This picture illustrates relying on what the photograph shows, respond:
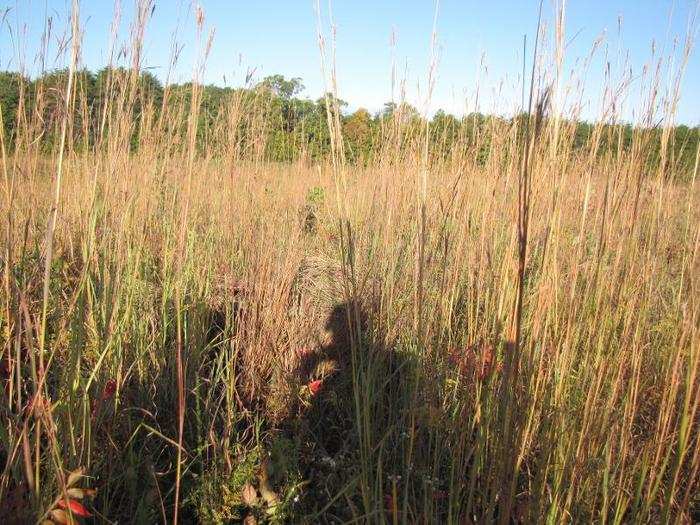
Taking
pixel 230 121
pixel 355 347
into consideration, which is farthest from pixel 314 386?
pixel 230 121

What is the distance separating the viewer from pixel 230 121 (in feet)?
5.76

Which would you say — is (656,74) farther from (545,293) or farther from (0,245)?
(0,245)

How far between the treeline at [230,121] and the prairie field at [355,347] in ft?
0.09

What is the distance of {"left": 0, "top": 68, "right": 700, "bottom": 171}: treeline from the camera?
3.91ft

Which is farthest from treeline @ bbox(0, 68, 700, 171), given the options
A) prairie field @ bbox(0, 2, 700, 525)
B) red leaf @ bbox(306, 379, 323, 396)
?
red leaf @ bbox(306, 379, 323, 396)

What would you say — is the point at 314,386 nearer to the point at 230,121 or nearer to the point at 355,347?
the point at 355,347

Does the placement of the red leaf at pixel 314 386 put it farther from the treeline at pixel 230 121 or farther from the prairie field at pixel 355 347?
the treeline at pixel 230 121

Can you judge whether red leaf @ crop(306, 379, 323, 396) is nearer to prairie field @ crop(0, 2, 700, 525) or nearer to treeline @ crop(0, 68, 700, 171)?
prairie field @ crop(0, 2, 700, 525)

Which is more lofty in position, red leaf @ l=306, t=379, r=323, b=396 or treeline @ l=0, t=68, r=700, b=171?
treeline @ l=0, t=68, r=700, b=171

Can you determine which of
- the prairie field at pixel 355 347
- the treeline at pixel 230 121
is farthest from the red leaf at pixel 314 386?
the treeline at pixel 230 121

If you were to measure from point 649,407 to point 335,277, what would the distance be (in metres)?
1.82

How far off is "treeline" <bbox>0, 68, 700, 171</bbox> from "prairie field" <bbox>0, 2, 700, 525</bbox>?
0.09ft

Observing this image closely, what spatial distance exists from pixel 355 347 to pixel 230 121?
102cm

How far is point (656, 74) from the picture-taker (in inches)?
45.8
